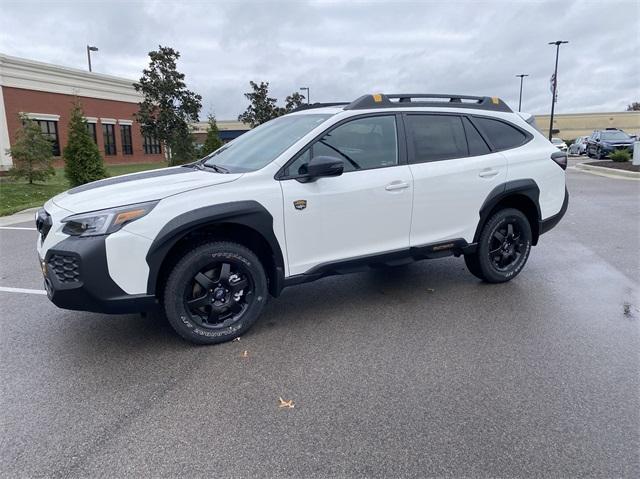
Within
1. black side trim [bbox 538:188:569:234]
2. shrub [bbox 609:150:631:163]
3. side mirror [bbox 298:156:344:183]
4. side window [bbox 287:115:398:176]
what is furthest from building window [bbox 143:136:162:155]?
side mirror [bbox 298:156:344:183]

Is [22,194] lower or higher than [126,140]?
lower

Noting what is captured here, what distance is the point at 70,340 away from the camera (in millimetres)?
3947

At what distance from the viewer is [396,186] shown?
427 centimetres

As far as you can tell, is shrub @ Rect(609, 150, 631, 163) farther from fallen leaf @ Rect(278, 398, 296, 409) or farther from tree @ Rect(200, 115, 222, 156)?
fallen leaf @ Rect(278, 398, 296, 409)

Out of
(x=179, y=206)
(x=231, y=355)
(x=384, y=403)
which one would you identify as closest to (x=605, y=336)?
(x=384, y=403)

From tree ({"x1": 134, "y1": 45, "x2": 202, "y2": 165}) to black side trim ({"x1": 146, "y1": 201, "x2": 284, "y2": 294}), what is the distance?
21065 mm

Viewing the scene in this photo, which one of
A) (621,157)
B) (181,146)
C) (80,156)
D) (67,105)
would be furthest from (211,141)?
(621,157)

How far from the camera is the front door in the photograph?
12.8 feet

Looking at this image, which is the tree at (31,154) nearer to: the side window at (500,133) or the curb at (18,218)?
→ the curb at (18,218)

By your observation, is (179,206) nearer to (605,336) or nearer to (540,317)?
(540,317)

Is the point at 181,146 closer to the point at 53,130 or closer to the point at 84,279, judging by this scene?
the point at 53,130

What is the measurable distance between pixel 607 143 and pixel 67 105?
109ft

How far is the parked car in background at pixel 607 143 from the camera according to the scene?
86.2 feet

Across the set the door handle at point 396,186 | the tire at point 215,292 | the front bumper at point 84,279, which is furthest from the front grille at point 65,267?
the door handle at point 396,186
